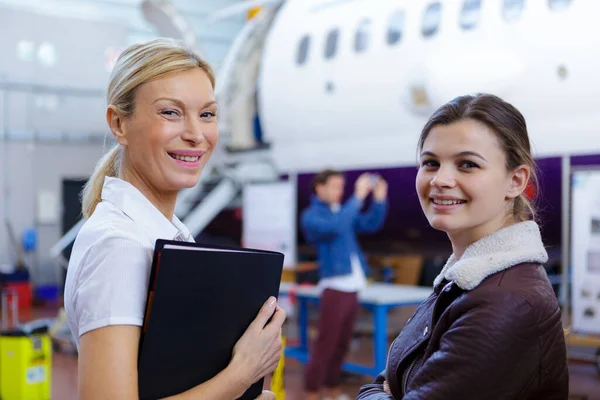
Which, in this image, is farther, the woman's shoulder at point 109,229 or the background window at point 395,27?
the background window at point 395,27

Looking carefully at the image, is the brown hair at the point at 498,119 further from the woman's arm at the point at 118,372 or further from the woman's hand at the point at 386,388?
the woman's arm at the point at 118,372

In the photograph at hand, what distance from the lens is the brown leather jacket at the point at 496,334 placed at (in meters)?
1.38

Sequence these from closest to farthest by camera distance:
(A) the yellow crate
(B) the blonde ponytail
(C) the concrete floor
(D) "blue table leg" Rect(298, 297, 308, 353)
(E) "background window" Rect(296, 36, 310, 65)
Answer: (B) the blonde ponytail → (A) the yellow crate → (C) the concrete floor → (D) "blue table leg" Rect(298, 297, 308, 353) → (E) "background window" Rect(296, 36, 310, 65)

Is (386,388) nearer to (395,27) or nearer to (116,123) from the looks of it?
(116,123)

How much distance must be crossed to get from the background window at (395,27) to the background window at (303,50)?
1582 mm

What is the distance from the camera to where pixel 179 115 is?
1591 mm

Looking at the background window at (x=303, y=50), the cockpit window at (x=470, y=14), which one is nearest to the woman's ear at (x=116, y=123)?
the cockpit window at (x=470, y=14)

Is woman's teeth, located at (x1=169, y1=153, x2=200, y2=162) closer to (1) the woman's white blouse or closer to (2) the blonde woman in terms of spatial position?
(2) the blonde woman

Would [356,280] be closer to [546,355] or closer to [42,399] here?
[42,399]

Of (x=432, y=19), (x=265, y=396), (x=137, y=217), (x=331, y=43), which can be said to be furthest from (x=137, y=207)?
(x=331, y=43)

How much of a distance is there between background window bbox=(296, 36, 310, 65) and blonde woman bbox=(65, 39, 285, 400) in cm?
786

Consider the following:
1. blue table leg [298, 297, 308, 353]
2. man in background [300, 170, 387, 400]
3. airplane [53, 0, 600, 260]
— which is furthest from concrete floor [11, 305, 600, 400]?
airplane [53, 0, 600, 260]

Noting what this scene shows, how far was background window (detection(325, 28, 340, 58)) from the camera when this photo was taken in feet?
29.2

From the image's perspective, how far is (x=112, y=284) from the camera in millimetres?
1390
